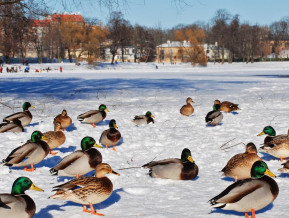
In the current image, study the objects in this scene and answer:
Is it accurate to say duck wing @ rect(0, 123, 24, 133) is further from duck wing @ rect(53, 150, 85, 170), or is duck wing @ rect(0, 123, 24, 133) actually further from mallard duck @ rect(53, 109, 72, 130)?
duck wing @ rect(53, 150, 85, 170)

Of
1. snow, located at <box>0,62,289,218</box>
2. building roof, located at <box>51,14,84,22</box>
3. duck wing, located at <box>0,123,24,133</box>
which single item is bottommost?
snow, located at <box>0,62,289,218</box>

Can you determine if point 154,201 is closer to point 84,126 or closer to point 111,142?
point 111,142

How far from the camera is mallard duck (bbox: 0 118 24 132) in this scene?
756 centimetres

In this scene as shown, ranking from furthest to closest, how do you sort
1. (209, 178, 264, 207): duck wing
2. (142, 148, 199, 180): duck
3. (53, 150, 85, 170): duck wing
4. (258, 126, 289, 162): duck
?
(258, 126, 289, 162): duck
(142, 148, 199, 180): duck
(53, 150, 85, 170): duck wing
(209, 178, 264, 207): duck wing

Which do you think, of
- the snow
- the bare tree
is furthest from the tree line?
the snow

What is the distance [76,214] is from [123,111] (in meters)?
7.64

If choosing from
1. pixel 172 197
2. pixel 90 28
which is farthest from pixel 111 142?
pixel 90 28

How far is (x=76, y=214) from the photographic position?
4164mm

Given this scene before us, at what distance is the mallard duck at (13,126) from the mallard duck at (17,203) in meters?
4.20

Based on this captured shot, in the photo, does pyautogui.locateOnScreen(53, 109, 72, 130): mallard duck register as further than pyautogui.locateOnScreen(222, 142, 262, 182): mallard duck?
Yes

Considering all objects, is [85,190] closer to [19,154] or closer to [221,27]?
[19,154]

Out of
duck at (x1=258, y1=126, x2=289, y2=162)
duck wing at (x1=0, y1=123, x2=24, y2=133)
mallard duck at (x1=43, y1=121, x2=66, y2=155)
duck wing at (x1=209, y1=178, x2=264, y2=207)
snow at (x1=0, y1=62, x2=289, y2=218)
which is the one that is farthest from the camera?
duck wing at (x1=0, y1=123, x2=24, y2=133)

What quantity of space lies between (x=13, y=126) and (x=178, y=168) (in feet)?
12.9

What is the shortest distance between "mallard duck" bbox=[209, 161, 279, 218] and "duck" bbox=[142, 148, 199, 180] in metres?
1.69
